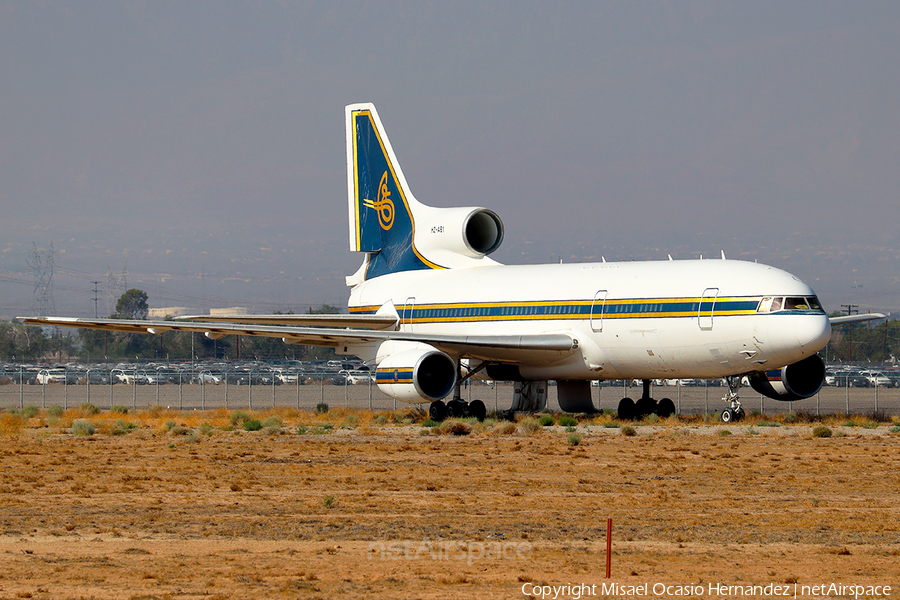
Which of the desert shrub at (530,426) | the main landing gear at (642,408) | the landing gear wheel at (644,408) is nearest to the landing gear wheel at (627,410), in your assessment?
the main landing gear at (642,408)

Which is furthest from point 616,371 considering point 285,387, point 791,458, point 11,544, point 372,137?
point 285,387

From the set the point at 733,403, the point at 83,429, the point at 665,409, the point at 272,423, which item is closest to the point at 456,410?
the point at 272,423

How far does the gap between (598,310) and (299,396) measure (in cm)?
3162

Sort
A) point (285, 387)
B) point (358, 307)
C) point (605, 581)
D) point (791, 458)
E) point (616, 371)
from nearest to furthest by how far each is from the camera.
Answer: point (605, 581) < point (791, 458) < point (616, 371) < point (358, 307) < point (285, 387)

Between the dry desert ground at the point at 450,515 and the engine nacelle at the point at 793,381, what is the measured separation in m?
3.44

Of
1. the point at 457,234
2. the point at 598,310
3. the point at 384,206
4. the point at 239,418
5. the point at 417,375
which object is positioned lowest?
the point at 239,418

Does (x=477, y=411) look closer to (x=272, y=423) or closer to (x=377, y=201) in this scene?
(x=272, y=423)

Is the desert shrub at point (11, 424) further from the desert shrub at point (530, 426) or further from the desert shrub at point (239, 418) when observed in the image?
the desert shrub at point (530, 426)

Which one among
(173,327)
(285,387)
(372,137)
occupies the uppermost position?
(372,137)

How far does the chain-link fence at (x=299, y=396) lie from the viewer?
50375 millimetres

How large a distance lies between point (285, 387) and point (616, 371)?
4930 centimetres

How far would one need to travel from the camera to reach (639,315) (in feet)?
99.2

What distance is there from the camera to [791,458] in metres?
23.4

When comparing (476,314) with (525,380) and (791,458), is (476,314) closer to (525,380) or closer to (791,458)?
(525,380)
